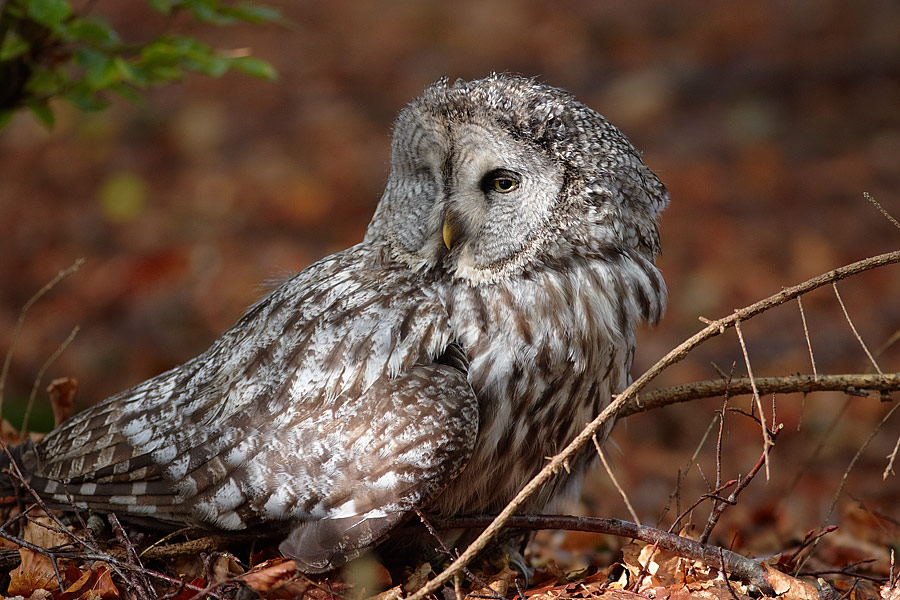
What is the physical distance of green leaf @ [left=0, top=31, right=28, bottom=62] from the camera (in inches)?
145

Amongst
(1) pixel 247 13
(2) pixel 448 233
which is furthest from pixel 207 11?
(2) pixel 448 233

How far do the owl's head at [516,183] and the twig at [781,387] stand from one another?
0.58 meters

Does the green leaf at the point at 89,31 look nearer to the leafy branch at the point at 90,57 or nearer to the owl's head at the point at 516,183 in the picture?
the leafy branch at the point at 90,57

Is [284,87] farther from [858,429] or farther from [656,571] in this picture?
[656,571]

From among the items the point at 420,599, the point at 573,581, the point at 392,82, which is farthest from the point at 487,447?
the point at 392,82

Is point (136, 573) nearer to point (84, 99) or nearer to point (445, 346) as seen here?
point (445, 346)

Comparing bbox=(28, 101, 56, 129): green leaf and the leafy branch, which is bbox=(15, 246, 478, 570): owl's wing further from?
bbox=(28, 101, 56, 129): green leaf

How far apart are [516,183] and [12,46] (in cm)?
212

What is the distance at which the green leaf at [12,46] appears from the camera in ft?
12.1

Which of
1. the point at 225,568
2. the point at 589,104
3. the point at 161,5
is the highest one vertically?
the point at 589,104

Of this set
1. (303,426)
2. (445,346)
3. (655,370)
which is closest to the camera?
(655,370)

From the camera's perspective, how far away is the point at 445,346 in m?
3.37

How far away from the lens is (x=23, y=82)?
163 inches

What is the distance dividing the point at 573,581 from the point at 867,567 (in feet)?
4.56
